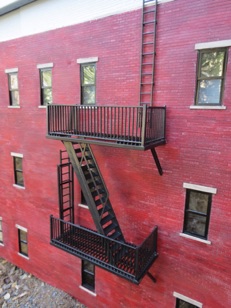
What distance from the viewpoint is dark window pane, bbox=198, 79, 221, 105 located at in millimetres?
5492

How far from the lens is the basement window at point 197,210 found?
598 cm

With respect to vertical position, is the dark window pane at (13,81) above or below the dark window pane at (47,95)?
above

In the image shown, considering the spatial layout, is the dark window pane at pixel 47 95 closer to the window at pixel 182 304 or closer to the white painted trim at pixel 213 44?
the white painted trim at pixel 213 44

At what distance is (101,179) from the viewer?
7113 millimetres

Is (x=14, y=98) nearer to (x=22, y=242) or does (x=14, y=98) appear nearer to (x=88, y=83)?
(x=88, y=83)

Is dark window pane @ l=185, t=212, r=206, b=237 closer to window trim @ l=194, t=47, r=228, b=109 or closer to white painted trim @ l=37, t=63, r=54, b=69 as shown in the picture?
window trim @ l=194, t=47, r=228, b=109

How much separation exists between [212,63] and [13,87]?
8.08 m

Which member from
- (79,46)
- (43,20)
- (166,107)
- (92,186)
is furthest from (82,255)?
(43,20)

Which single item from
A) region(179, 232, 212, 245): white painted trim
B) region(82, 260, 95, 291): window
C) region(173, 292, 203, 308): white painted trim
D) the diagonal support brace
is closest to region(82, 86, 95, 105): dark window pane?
the diagonal support brace

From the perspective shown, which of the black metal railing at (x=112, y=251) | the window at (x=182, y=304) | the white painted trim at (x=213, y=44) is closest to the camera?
the white painted trim at (x=213, y=44)

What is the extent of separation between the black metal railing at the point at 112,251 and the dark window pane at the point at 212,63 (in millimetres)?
4621

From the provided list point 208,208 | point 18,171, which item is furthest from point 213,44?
point 18,171

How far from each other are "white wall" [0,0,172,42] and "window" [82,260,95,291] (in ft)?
29.8

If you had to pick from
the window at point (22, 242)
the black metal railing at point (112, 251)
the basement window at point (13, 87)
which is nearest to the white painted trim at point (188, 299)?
the black metal railing at point (112, 251)
